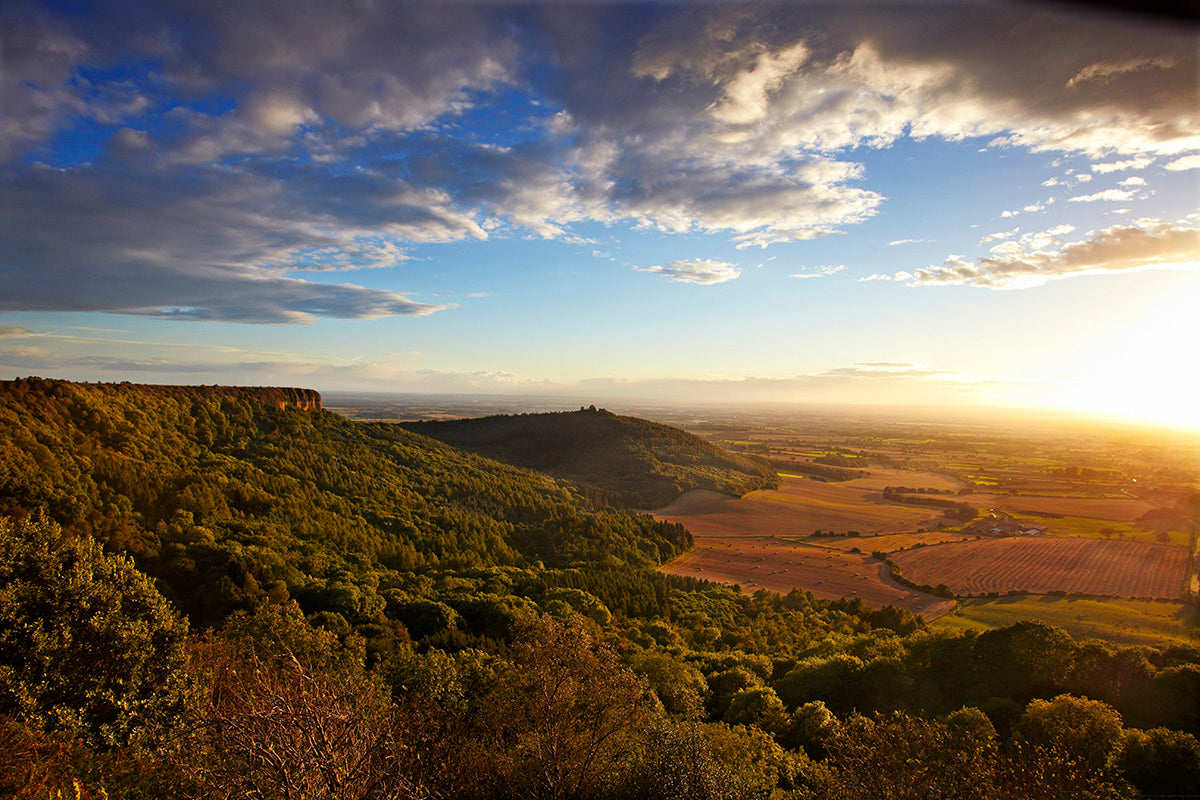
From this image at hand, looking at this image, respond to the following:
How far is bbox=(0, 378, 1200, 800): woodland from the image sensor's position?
989 centimetres

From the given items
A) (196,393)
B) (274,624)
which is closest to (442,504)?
(196,393)

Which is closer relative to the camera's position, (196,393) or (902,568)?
(196,393)

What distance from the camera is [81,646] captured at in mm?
11844

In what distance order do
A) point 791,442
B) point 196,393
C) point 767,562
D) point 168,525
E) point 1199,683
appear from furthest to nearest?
point 791,442 → point 767,562 → point 196,393 → point 168,525 → point 1199,683

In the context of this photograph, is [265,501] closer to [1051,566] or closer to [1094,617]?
[1094,617]

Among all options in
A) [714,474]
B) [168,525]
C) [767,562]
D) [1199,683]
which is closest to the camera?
[1199,683]

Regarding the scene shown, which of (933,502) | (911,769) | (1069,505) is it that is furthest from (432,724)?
(933,502)

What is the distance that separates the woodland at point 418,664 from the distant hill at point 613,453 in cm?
4249

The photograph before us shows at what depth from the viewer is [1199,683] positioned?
64.3 ft

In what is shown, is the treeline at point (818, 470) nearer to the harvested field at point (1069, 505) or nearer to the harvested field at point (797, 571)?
the harvested field at point (1069, 505)

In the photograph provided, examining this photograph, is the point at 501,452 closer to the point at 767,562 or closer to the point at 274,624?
the point at 767,562

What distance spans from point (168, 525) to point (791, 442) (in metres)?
174

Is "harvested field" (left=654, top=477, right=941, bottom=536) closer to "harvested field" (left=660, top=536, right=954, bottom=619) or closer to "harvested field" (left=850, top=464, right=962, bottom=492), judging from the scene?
"harvested field" (left=660, top=536, right=954, bottom=619)

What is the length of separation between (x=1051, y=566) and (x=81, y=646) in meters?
65.9
